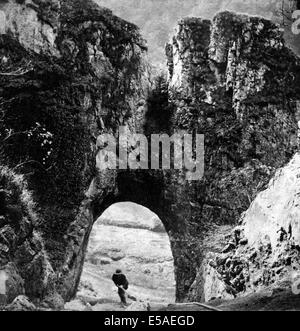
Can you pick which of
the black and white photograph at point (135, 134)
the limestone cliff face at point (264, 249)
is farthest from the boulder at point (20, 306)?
the limestone cliff face at point (264, 249)

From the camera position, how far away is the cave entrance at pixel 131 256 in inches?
994

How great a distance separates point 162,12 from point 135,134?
25.1 feet

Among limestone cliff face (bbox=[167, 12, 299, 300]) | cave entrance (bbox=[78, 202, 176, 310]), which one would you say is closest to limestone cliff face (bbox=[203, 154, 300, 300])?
limestone cliff face (bbox=[167, 12, 299, 300])

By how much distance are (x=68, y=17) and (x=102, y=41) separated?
4.47ft

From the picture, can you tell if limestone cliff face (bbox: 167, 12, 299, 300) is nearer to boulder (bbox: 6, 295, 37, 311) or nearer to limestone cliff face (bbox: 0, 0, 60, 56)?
limestone cliff face (bbox: 0, 0, 60, 56)

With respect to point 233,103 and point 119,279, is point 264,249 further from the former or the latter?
point 233,103

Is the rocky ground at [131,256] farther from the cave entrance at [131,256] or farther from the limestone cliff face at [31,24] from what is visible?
the limestone cliff face at [31,24]

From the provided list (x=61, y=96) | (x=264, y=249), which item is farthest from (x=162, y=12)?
(x=264, y=249)

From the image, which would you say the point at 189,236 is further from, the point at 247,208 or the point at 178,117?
the point at 178,117

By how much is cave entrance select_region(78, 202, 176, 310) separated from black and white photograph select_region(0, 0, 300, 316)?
7.43m

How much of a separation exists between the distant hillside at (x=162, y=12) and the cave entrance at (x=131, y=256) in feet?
35.3

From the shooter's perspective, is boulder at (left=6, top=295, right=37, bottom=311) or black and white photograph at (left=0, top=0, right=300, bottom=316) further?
black and white photograph at (left=0, top=0, right=300, bottom=316)

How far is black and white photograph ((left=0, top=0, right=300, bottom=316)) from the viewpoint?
631 inches
